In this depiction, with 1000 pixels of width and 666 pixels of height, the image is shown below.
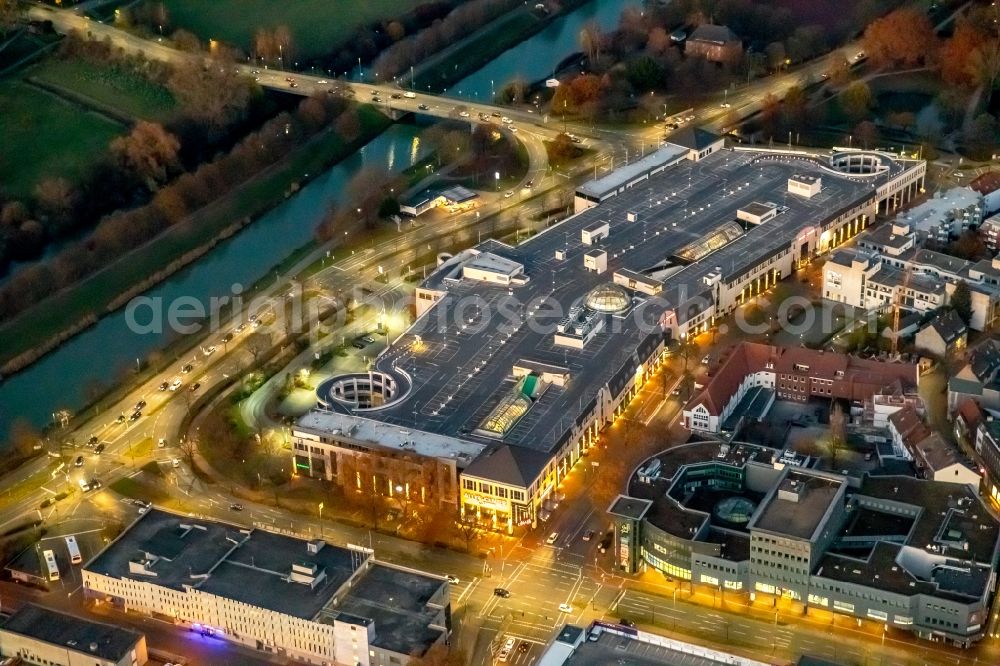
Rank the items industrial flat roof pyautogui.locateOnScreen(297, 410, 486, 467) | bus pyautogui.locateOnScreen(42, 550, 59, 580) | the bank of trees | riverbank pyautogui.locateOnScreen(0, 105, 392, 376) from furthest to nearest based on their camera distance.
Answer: the bank of trees < riverbank pyautogui.locateOnScreen(0, 105, 392, 376) < industrial flat roof pyautogui.locateOnScreen(297, 410, 486, 467) < bus pyautogui.locateOnScreen(42, 550, 59, 580)

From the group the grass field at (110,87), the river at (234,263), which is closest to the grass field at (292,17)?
the grass field at (110,87)

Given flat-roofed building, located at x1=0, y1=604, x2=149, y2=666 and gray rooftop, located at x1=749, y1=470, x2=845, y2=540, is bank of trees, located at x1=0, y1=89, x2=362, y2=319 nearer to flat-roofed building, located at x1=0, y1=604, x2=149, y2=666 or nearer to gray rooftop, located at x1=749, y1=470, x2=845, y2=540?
flat-roofed building, located at x1=0, y1=604, x2=149, y2=666

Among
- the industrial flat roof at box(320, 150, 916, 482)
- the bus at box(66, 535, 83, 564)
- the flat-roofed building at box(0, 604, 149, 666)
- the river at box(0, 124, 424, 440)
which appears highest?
the industrial flat roof at box(320, 150, 916, 482)

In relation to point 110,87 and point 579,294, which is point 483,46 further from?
point 579,294

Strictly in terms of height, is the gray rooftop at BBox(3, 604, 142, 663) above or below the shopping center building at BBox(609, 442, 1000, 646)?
below

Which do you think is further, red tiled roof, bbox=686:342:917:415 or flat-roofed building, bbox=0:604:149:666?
red tiled roof, bbox=686:342:917:415

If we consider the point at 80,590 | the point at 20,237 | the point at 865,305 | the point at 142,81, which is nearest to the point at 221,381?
the point at 80,590

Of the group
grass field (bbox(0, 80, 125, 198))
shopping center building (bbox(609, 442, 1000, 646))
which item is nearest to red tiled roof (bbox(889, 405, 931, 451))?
shopping center building (bbox(609, 442, 1000, 646))
